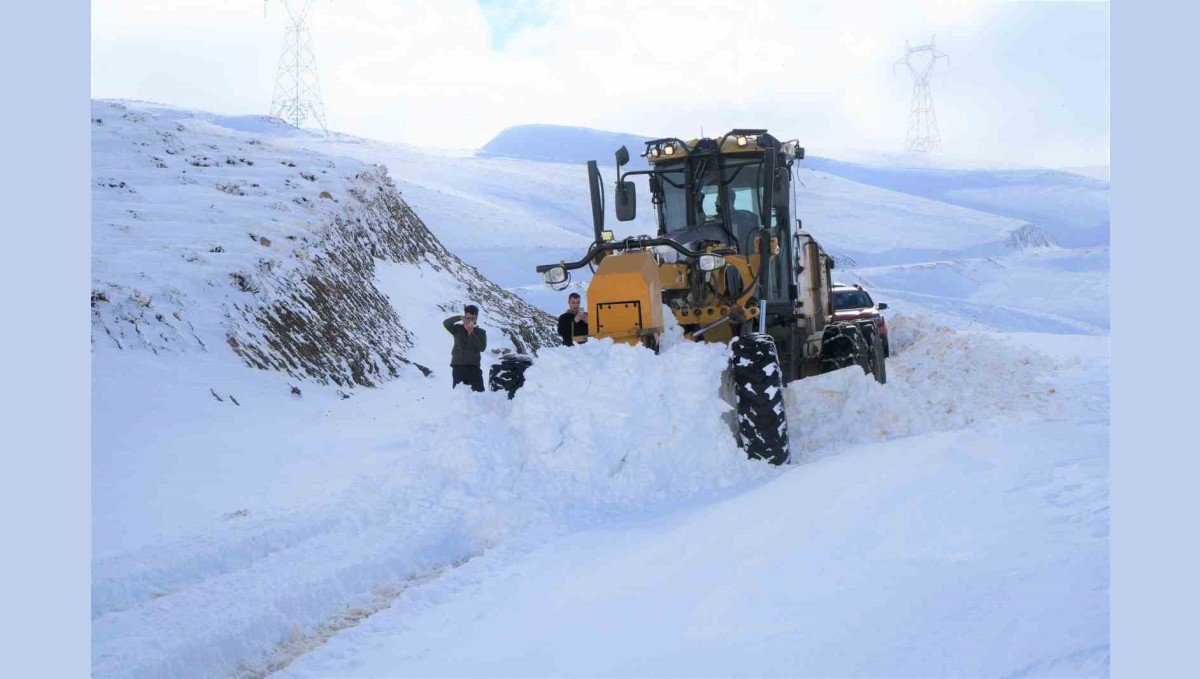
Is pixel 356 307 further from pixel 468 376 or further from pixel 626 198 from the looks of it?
pixel 626 198

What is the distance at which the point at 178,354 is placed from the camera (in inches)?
447

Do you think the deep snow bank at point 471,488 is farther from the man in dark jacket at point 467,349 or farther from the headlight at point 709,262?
the man in dark jacket at point 467,349

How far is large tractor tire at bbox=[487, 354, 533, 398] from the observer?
8938 millimetres

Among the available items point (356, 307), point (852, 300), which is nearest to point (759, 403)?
point (356, 307)

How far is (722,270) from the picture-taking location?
30.5 ft

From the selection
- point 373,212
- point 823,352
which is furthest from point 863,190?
point 823,352

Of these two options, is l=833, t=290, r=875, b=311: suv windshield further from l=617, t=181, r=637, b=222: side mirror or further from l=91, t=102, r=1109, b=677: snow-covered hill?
l=617, t=181, r=637, b=222: side mirror

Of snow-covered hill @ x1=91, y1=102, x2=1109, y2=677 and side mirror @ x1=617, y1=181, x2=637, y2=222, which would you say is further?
side mirror @ x1=617, y1=181, x2=637, y2=222

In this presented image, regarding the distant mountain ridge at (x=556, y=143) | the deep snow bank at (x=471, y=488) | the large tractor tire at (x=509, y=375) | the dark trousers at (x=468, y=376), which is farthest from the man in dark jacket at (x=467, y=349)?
the distant mountain ridge at (x=556, y=143)

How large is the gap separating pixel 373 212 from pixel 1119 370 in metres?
18.4

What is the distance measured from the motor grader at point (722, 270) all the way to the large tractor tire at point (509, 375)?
0.01 meters

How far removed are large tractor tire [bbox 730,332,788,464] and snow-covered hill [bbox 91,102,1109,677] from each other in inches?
6.9

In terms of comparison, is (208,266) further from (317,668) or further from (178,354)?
(317,668)

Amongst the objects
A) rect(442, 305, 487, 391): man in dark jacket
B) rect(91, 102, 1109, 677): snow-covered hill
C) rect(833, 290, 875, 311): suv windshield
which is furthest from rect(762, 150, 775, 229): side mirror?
rect(833, 290, 875, 311): suv windshield
